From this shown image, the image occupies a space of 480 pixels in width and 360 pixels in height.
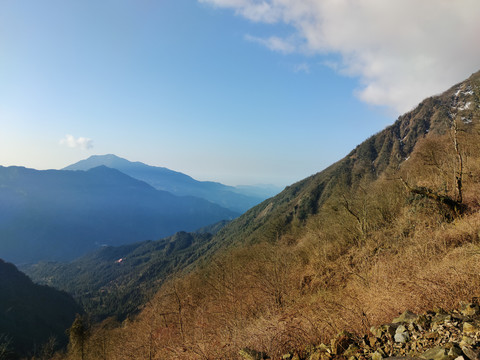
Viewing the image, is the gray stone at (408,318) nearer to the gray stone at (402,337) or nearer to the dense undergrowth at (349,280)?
the gray stone at (402,337)

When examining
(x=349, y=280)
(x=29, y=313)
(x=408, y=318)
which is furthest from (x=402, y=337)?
(x=29, y=313)

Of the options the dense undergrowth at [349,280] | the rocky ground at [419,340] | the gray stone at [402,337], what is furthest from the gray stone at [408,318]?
the dense undergrowth at [349,280]

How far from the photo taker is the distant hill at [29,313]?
92.1 meters

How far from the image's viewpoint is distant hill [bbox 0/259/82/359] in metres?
92.1

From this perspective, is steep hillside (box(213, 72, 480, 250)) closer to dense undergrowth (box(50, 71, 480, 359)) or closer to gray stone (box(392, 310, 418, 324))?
dense undergrowth (box(50, 71, 480, 359))

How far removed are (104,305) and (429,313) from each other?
191406mm

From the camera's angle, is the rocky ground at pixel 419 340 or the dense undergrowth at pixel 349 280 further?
the dense undergrowth at pixel 349 280

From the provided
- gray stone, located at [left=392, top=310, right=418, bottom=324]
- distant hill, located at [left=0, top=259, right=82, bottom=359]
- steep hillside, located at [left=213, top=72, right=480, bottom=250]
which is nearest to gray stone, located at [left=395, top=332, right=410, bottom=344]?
gray stone, located at [left=392, top=310, right=418, bottom=324]

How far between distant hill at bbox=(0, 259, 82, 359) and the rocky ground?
116655 millimetres

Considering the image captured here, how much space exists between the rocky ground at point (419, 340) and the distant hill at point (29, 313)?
11665cm

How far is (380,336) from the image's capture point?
5398 mm

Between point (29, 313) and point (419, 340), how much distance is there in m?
159

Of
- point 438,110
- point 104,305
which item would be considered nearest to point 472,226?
→ point 438,110

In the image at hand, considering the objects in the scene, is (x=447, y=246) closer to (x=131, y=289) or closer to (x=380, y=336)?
(x=380, y=336)
